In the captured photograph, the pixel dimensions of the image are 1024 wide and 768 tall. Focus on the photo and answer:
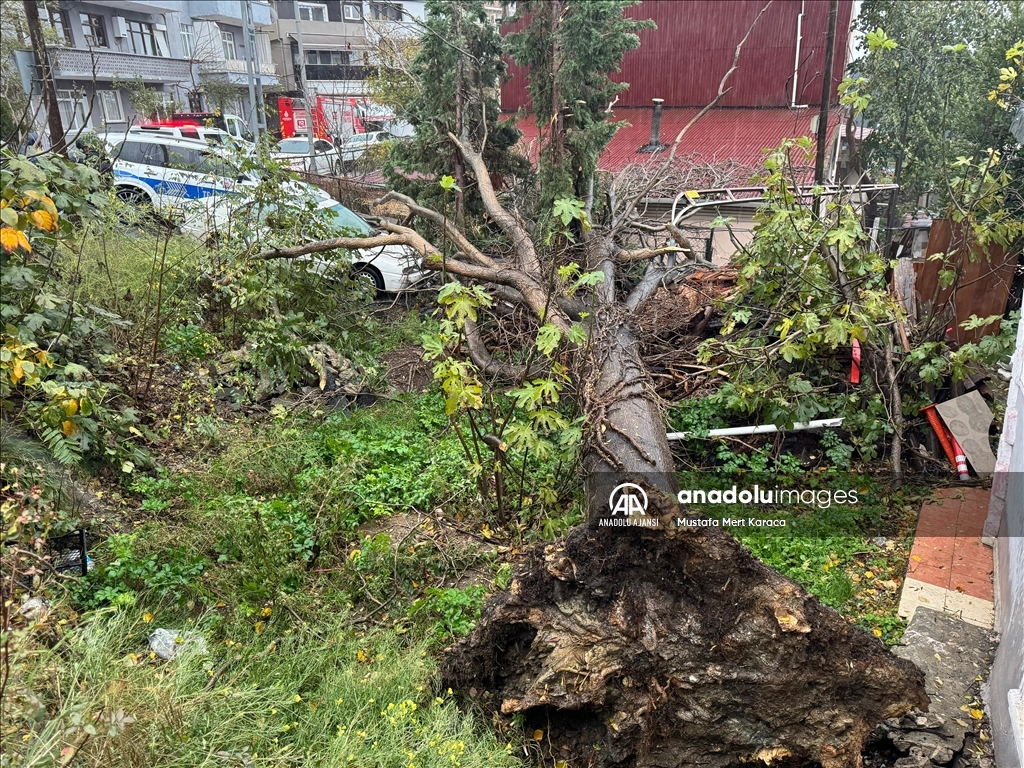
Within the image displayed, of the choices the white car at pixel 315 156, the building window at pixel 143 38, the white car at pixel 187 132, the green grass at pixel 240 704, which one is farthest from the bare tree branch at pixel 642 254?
the building window at pixel 143 38

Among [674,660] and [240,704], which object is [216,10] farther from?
[674,660]

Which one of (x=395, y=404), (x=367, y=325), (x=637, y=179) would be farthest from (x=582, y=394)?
(x=637, y=179)

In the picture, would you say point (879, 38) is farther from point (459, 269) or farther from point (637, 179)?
point (637, 179)

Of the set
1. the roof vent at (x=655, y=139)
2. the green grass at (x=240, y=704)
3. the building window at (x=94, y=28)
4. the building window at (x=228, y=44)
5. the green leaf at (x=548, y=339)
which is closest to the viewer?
the green grass at (x=240, y=704)

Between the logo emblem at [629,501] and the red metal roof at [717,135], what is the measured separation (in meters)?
9.29

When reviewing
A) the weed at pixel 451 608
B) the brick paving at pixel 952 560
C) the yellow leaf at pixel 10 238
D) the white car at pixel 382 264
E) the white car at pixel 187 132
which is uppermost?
the white car at pixel 187 132

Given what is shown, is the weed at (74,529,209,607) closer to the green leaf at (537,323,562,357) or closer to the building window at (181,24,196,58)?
the green leaf at (537,323,562,357)

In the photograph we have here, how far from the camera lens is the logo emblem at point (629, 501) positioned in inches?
126

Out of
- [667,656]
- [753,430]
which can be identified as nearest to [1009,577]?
[753,430]

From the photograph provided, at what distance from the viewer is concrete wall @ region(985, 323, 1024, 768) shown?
299 cm

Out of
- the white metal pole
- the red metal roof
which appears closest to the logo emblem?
the white metal pole

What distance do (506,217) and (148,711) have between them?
5659mm

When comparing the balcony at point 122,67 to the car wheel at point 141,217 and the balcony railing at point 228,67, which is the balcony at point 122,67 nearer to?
the balcony railing at point 228,67

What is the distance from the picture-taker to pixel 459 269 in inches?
248
